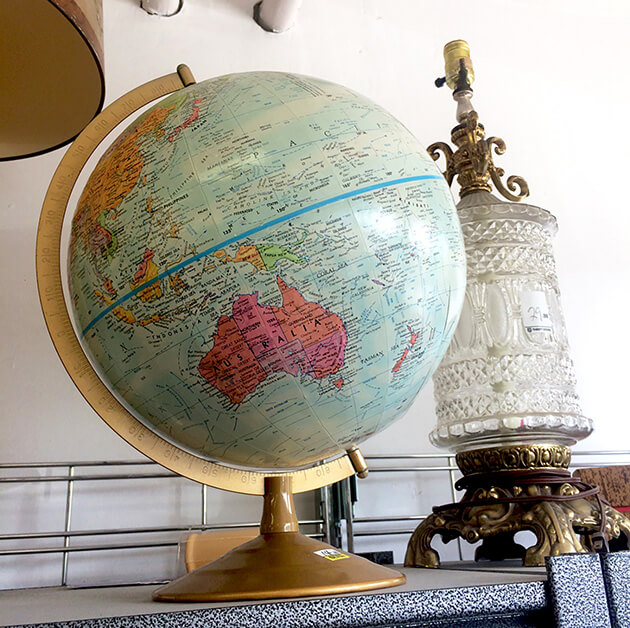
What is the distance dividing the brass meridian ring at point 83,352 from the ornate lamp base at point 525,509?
21 centimetres

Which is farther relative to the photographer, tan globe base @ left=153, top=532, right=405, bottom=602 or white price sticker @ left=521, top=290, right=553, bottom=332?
white price sticker @ left=521, top=290, right=553, bottom=332

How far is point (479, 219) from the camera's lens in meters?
0.99

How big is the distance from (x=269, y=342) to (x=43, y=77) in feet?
2.00

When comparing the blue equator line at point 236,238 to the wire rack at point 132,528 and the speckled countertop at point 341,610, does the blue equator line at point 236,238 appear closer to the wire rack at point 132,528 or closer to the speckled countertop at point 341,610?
the speckled countertop at point 341,610

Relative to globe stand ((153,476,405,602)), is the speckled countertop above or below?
below

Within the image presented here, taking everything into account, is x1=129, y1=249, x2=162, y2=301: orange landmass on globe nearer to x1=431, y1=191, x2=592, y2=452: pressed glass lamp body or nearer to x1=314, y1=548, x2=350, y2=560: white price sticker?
x1=314, y1=548, x2=350, y2=560: white price sticker

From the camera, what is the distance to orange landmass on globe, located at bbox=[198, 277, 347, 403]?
22.0 inches

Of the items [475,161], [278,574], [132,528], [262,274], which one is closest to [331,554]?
[278,574]

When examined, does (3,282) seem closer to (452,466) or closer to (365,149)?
(365,149)

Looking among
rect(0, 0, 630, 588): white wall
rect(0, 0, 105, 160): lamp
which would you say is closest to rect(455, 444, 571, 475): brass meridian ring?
rect(0, 0, 630, 588): white wall

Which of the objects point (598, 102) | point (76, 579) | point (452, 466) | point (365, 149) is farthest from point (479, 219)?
point (598, 102)

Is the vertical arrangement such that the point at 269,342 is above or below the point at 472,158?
below

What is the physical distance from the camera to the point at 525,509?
2.74ft

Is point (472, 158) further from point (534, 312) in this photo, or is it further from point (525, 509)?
point (525, 509)
